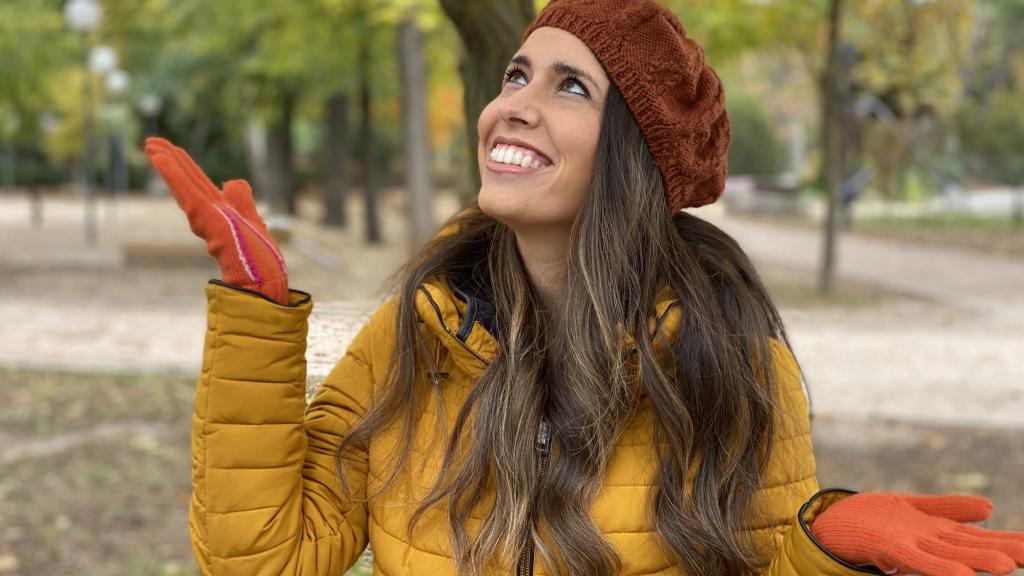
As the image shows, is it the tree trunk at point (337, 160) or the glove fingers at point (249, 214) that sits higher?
the glove fingers at point (249, 214)

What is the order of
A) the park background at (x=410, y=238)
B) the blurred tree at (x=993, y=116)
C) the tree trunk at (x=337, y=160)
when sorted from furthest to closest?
the blurred tree at (x=993, y=116)
the tree trunk at (x=337, y=160)
the park background at (x=410, y=238)

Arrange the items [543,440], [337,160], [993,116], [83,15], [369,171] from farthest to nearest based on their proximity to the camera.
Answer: [993,116] → [337,160] → [369,171] → [83,15] → [543,440]

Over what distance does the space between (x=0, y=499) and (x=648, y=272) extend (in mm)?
4141

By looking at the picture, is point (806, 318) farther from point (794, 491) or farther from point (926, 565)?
point (926, 565)

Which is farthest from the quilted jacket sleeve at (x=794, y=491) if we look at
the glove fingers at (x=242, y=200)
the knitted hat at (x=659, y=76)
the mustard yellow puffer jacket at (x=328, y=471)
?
the glove fingers at (x=242, y=200)

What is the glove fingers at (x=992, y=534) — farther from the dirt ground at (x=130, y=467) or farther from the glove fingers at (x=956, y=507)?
the dirt ground at (x=130, y=467)

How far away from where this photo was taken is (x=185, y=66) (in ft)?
65.9

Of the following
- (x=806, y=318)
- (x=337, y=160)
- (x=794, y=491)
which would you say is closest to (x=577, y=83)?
(x=794, y=491)

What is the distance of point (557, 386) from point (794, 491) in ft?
1.53

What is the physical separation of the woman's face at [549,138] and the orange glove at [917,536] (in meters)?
0.69

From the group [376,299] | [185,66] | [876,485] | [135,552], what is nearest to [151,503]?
[135,552]

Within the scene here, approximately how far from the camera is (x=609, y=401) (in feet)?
6.36

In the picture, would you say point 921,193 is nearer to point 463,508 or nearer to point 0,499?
point 0,499

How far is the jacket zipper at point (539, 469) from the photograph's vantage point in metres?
1.90
